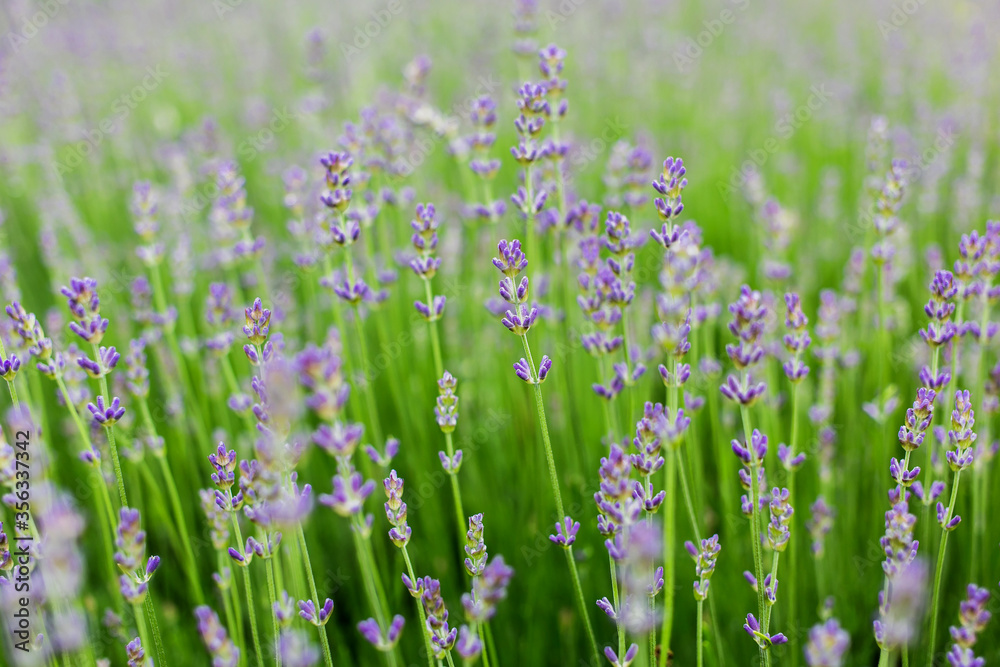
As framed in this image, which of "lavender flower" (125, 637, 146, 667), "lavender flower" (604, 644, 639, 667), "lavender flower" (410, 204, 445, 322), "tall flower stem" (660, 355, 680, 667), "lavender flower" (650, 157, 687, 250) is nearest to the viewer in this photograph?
"tall flower stem" (660, 355, 680, 667)

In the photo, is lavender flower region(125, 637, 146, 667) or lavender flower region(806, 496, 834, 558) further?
lavender flower region(806, 496, 834, 558)

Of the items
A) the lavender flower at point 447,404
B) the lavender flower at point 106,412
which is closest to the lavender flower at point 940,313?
the lavender flower at point 447,404

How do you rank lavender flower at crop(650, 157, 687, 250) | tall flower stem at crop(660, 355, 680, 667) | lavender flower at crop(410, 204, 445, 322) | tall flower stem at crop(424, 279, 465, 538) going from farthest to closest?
1. lavender flower at crop(410, 204, 445, 322)
2. tall flower stem at crop(424, 279, 465, 538)
3. lavender flower at crop(650, 157, 687, 250)
4. tall flower stem at crop(660, 355, 680, 667)

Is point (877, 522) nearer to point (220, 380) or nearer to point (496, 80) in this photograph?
point (220, 380)

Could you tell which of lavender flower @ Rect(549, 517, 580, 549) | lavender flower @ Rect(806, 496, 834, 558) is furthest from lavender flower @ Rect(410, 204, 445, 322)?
lavender flower @ Rect(806, 496, 834, 558)

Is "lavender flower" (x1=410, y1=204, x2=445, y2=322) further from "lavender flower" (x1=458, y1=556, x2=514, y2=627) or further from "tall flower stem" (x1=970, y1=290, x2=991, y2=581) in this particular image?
"tall flower stem" (x1=970, y1=290, x2=991, y2=581)

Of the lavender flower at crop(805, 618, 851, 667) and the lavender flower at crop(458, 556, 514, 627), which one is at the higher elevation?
the lavender flower at crop(458, 556, 514, 627)

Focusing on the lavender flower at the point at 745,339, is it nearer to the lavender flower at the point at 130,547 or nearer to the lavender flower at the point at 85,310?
the lavender flower at the point at 130,547

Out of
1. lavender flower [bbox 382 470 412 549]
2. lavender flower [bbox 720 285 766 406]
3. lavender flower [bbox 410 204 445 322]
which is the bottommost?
lavender flower [bbox 382 470 412 549]

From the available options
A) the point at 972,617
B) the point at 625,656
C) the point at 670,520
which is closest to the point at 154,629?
the point at 625,656
